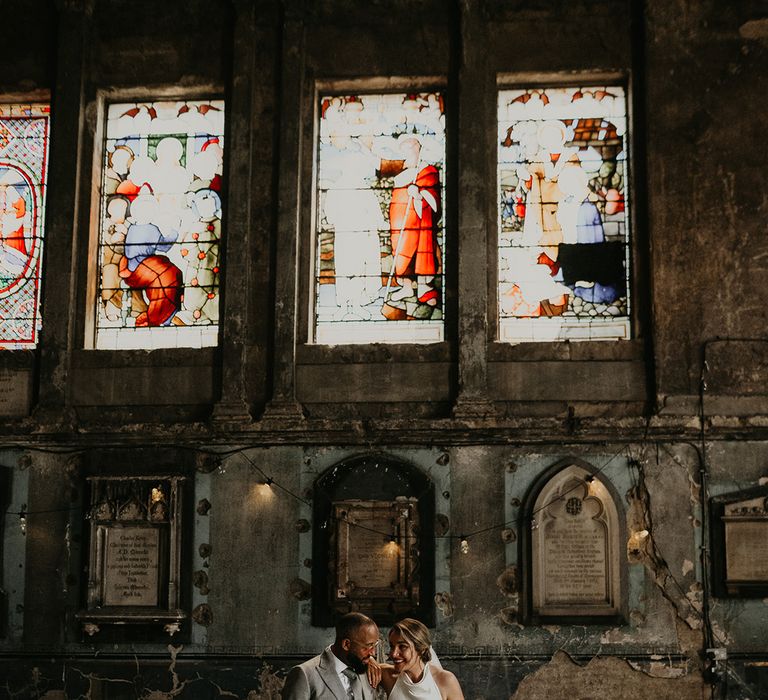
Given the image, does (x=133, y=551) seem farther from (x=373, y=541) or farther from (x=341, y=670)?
(x=341, y=670)

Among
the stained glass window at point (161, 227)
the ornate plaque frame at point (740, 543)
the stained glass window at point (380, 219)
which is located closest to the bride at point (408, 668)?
the ornate plaque frame at point (740, 543)

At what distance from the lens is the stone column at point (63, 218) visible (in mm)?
11422

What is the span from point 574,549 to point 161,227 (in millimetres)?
5320

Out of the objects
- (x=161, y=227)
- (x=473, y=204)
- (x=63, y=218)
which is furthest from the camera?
(x=161, y=227)

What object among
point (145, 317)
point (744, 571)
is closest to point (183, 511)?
point (145, 317)

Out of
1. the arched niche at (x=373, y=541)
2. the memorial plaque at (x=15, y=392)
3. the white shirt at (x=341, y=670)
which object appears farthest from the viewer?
the memorial plaque at (x=15, y=392)

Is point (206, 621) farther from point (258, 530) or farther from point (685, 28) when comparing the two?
point (685, 28)

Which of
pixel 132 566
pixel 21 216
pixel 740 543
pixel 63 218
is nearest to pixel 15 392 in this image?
pixel 63 218

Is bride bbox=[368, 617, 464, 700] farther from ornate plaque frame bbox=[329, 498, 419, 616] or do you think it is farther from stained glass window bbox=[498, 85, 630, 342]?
stained glass window bbox=[498, 85, 630, 342]

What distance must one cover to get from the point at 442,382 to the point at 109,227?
3928 mm

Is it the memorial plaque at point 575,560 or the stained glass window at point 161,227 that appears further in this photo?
the stained glass window at point 161,227

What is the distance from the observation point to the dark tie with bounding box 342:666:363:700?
6429 mm

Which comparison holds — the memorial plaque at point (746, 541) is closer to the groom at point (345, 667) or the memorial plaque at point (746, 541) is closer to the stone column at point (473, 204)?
the stone column at point (473, 204)

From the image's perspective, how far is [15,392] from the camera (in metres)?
11.6
